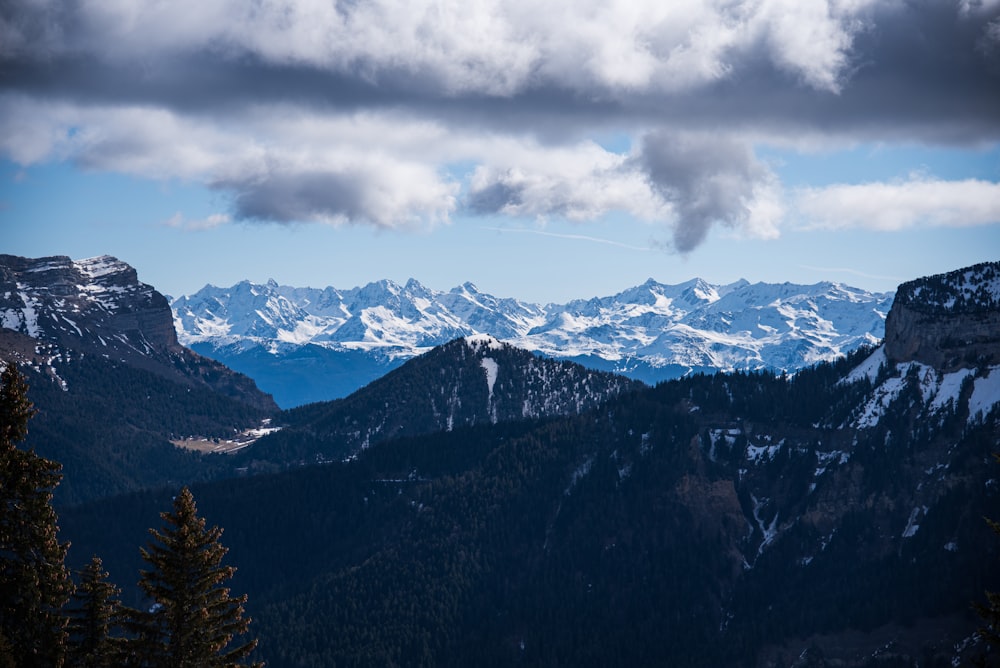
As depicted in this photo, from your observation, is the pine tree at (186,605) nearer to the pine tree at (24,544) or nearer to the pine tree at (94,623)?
the pine tree at (24,544)

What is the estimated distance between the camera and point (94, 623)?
3044 inches

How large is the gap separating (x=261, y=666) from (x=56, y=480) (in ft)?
59.3

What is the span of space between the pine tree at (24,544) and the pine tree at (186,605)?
5166mm

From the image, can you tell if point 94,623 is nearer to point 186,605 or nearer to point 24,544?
point 24,544

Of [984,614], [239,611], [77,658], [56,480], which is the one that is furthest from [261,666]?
[984,614]

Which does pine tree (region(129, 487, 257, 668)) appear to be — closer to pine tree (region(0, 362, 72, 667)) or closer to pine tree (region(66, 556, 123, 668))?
pine tree (region(0, 362, 72, 667))

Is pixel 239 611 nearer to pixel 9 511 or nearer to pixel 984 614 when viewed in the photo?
pixel 9 511

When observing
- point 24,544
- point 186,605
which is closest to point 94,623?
point 24,544

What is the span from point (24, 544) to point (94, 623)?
1454 cm

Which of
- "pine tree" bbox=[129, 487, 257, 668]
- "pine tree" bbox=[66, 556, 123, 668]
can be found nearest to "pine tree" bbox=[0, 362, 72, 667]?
"pine tree" bbox=[129, 487, 257, 668]

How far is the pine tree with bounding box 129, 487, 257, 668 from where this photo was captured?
2596 inches

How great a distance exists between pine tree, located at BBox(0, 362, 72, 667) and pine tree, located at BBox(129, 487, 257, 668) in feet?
16.9

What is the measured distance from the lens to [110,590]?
78.2 meters

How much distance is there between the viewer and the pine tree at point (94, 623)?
73875 millimetres
